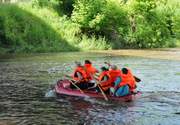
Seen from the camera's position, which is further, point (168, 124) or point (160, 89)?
point (160, 89)

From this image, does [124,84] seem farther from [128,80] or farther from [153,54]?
[153,54]

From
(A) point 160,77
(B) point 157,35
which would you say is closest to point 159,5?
(B) point 157,35

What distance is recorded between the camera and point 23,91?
20203mm

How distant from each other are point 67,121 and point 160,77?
37.8 feet

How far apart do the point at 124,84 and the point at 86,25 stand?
98.2ft

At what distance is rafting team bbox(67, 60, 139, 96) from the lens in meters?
17.8

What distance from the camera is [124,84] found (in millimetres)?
17703

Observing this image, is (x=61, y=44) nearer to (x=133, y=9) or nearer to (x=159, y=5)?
(x=133, y=9)

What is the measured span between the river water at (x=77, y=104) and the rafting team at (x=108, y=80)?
1.92 feet

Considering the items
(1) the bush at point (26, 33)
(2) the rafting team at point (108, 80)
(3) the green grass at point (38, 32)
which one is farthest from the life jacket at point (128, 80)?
(1) the bush at point (26, 33)

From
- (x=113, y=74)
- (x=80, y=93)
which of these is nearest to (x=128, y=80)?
(x=113, y=74)

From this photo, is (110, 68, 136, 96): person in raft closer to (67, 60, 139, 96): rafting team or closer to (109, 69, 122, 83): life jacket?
(67, 60, 139, 96): rafting team

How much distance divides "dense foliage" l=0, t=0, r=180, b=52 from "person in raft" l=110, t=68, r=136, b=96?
2342 centimetres

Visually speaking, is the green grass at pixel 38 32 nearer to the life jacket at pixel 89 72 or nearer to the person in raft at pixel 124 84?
the life jacket at pixel 89 72
